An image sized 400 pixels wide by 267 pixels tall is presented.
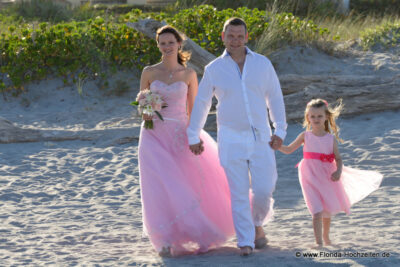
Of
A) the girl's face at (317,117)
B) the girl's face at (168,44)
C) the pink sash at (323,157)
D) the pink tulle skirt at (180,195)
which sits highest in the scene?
the girl's face at (168,44)

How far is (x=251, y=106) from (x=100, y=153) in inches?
182

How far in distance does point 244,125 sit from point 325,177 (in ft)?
2.63

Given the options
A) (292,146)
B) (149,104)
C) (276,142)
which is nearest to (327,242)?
(292,146)

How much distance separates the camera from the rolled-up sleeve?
4.84 metres

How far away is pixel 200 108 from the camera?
16.0ft

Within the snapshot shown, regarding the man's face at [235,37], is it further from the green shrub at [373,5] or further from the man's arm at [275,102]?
the green shrub at [373,5]

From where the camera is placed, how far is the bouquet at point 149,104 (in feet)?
16.8

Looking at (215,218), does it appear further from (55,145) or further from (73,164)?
(55,145)

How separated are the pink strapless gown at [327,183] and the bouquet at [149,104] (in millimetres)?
1251

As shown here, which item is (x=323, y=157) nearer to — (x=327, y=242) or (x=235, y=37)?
(x=327, y=242)

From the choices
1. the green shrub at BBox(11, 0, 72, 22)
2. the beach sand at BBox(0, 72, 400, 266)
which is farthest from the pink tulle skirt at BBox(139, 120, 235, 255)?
the green shrub at BBox(11, 0, 72, 22)

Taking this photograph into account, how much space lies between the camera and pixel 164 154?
5.10 m

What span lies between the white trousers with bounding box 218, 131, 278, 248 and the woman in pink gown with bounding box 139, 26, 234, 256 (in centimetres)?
31

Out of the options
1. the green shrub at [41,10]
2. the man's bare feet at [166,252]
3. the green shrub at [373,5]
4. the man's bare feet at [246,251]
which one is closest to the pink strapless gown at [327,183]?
the man's bare feet at [246,251]
